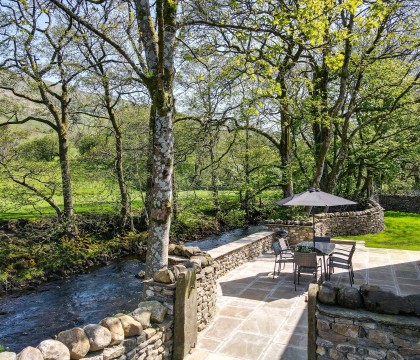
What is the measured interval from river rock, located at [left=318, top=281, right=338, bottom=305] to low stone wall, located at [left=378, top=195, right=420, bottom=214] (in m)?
24.7

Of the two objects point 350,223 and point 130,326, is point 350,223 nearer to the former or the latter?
point 350,223

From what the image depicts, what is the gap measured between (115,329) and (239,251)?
18.6 feet

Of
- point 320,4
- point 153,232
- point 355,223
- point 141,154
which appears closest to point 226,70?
point 320,4

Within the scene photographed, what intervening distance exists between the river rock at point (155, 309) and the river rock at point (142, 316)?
0.37 feet

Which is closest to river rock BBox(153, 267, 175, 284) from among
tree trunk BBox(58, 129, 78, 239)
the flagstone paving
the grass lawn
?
the flagstone paving

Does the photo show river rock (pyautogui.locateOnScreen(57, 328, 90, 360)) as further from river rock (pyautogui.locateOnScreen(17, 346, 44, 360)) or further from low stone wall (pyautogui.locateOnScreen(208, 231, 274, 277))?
low stone wall (pyautogui.locateOnScreen(208, 231, 274, 277))

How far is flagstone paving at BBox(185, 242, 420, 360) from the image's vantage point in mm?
4938

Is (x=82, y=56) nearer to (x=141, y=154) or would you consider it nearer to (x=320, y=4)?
(x=141, y=154)

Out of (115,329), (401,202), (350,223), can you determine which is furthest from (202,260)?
(401,202)

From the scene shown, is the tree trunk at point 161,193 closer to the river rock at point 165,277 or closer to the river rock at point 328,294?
the river rock at point 165,277

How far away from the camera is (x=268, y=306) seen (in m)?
6.52

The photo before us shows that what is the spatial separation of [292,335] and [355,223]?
10639 mm

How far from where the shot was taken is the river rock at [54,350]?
306 cm

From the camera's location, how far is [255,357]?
473 centimetres
